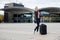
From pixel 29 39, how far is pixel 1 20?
36.6 m

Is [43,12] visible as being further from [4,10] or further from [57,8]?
[4,10]

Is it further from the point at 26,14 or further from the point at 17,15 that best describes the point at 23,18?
→ the point at 17,15

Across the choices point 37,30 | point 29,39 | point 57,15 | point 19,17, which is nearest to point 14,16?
point 19,17

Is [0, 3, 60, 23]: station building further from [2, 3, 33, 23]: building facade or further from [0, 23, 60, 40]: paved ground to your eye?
[0, 23, 60, 40]: paved ground

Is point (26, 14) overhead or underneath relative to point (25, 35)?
overhead

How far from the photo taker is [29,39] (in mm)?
13297

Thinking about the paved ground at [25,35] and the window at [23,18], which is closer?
the paved ground at [25,35]

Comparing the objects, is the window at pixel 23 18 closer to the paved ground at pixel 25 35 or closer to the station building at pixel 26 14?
the station building at pixel 26 14

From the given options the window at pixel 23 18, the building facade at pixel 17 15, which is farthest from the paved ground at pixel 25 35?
the building facade at pixel 17 15

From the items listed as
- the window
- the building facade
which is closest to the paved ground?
the window

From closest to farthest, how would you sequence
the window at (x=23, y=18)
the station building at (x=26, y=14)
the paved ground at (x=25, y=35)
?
1. the paved ground at (x=25, y=35)
2. the window at (x=23, y=18)
3. the station building at (x=26, y=14)

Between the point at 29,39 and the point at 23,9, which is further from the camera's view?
the point at 23,9

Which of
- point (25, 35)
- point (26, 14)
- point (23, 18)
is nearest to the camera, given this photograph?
point (25, 35)

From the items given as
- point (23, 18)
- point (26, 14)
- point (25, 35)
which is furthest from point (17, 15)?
point (25, 35)
